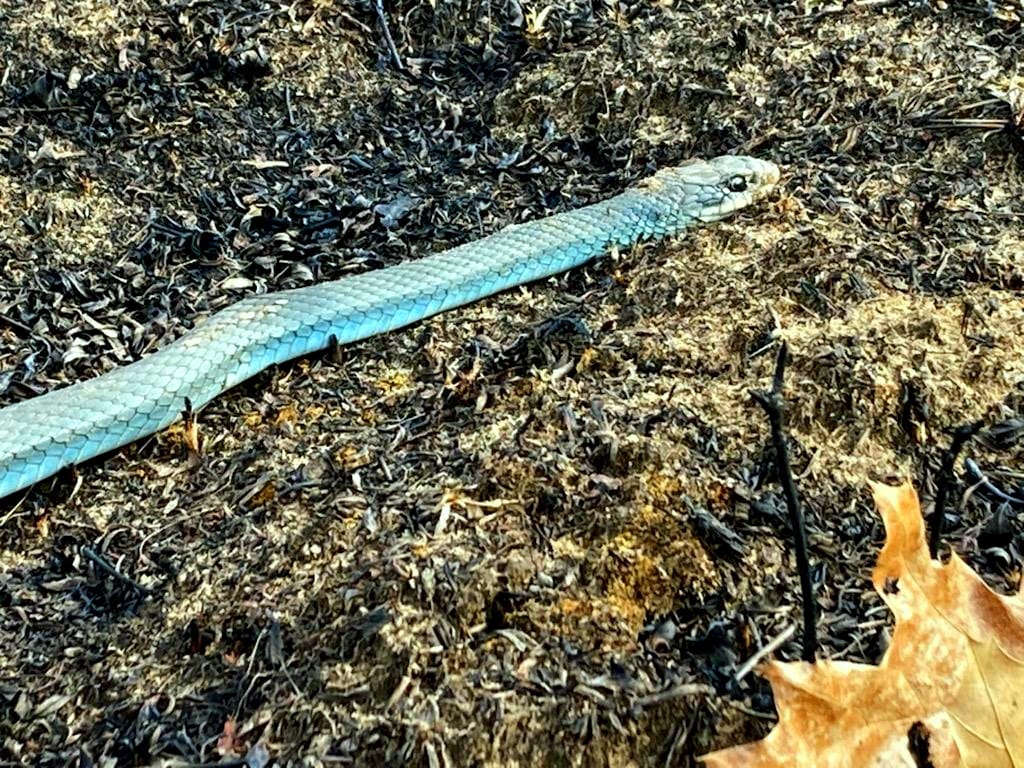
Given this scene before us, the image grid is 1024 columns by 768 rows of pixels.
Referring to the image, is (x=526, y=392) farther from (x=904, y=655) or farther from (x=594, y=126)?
(x=594, y=126)

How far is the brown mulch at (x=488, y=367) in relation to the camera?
2.82 metres

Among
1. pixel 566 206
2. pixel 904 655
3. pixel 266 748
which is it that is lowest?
pixel 566 206

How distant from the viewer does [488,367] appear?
402cm

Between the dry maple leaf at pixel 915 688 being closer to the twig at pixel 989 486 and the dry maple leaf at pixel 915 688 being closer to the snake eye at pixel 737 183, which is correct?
the twig at pixel 989 486

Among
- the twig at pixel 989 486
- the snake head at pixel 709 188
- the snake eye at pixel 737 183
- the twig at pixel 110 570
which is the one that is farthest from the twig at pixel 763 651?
the snake eye at pixel 737 183

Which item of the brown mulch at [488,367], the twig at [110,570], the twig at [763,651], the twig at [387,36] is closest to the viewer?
the twig at [763,651]

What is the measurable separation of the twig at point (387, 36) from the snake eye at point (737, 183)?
1.75 m

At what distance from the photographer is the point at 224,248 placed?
4.80 metres

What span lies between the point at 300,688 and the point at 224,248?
249 centimetres

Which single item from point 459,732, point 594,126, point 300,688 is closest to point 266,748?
point 300,688

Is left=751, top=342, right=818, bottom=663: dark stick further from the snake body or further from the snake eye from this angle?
the snake eye

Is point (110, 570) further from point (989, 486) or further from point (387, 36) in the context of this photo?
point (387, 36)

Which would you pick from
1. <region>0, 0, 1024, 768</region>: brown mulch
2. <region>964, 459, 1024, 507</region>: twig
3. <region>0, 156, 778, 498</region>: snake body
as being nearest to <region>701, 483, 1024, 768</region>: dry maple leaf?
<region>0, 0, 1024, 768</region>: brown mulch

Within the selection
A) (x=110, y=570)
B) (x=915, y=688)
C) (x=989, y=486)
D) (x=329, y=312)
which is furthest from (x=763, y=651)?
(x=329, y=312)
